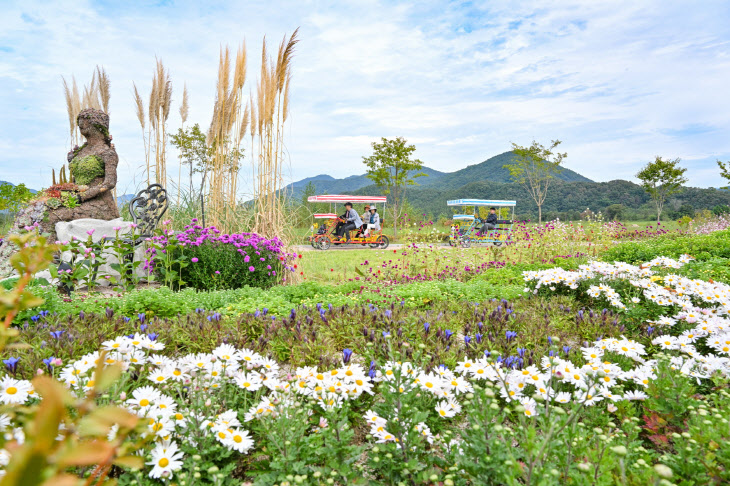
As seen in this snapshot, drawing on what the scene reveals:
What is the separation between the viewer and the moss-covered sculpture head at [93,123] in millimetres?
7051

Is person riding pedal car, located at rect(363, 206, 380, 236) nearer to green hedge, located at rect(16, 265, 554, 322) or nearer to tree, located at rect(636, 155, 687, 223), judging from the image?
green hedge, located at rect(16, 265, 554, 322)

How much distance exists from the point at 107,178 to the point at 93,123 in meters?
0.94

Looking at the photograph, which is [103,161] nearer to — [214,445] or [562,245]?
[214,445]

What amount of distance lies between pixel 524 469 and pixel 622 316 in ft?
9.71

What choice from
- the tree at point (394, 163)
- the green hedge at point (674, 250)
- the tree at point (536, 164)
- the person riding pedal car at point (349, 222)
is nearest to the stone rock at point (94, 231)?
the green hedge at point (674, 250)

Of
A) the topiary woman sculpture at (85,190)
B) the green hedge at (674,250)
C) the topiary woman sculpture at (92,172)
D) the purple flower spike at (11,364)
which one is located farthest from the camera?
the green hedge at (674,250)

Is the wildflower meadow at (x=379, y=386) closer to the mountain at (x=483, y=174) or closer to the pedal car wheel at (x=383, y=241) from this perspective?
the pedal car wheel at (x=383, y=241)

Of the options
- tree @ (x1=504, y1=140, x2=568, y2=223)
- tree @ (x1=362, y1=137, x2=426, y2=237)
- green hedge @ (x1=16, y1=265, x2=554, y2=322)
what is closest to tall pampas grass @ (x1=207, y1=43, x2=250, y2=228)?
green hedge @ (x1=16, y1=265, x2=554, y2=322)

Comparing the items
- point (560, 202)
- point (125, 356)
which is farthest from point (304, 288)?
point (560, 202)

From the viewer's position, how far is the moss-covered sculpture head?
23.1 ft

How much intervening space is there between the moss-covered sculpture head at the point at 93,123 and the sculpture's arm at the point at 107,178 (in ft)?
1.10

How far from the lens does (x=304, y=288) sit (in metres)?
4.98

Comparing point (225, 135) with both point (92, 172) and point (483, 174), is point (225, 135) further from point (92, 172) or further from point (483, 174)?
point (483, 174)

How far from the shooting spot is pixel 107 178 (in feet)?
23.5
